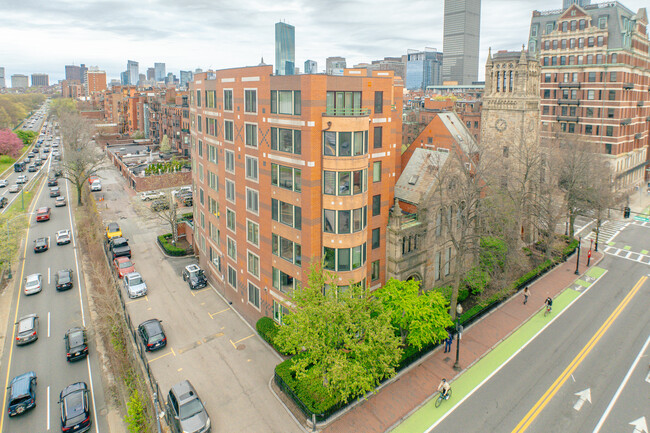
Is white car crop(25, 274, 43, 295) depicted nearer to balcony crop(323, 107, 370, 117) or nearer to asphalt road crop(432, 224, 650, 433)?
balcony crop(323, 107, 370, 117)

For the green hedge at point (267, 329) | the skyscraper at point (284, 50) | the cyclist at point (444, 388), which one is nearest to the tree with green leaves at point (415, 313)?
the cyclist at point (444, 388)

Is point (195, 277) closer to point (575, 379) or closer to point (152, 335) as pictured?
point (152, 335)

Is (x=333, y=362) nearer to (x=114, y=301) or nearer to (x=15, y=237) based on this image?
(x=114, y=301)

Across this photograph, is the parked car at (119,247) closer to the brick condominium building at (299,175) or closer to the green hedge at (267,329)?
the brick condominium building at (299,175)

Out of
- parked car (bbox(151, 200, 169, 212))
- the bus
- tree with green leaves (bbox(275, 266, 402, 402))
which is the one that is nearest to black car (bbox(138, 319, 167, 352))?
tree with green leaves (bbox(275, 266, 402, 402))

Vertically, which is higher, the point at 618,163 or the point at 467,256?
the point at 618,163

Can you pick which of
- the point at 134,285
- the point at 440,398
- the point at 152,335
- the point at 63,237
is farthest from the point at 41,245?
the point at 440,398

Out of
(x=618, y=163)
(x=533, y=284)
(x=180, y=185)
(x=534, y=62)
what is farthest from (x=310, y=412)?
(x=618, y=163)
